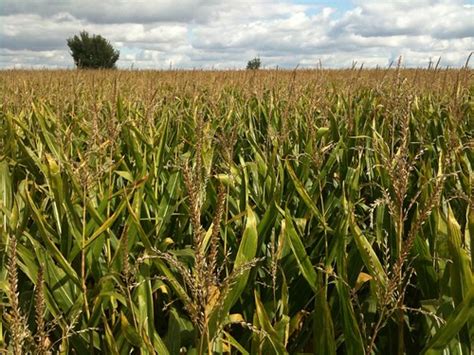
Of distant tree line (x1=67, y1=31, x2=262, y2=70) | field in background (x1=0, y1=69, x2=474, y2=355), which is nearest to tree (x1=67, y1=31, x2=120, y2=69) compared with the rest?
distant tree line (x1=67, y1=31, x2=262, y2=70)

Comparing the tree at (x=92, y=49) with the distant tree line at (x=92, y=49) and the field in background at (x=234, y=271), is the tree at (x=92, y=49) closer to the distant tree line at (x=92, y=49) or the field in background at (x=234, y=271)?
the distant tree line at (x=92, y=49)

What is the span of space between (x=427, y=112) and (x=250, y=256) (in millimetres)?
3200

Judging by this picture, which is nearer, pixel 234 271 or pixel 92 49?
pixel 234 271

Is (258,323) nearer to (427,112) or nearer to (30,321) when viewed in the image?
(30,321)

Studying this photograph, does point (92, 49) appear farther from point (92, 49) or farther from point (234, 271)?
point (234, 271)

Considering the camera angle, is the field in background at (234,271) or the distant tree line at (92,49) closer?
the field in background at (234,271)

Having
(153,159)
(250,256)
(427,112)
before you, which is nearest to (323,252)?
(250,256)

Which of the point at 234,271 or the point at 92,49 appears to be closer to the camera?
the point at 234,271

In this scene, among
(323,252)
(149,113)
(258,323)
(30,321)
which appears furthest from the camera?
(149,113)

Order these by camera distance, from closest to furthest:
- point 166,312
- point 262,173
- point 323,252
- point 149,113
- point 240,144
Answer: point 166,312 → point 323,252 → point 262,173 → point 149,113 → point 240,144

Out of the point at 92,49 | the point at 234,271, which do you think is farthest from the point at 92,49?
the point at 234,271

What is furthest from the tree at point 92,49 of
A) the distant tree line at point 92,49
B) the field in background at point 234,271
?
the field in background at point 234,271

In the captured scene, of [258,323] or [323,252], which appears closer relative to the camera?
[258,323]

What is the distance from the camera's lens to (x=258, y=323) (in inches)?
39.7
